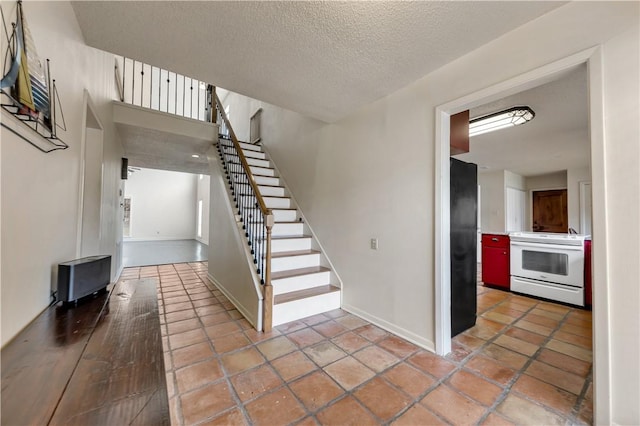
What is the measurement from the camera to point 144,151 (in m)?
4.87

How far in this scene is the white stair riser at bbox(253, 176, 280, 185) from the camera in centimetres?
443

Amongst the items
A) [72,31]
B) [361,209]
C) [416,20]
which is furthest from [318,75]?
[72,31]

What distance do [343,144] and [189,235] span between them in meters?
11.1

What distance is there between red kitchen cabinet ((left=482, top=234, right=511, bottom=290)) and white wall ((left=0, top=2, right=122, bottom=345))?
17.5ft

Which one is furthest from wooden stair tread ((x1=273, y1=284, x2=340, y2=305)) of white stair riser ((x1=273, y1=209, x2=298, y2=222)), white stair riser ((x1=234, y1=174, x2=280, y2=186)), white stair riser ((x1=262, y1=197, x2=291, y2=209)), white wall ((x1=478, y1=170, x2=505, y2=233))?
white wall ((x1=478, y1=170, x2=505, y2=233))

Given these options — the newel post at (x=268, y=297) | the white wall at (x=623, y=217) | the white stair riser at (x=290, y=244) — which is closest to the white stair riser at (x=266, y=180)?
the white stair riser at (x=290, y=244)

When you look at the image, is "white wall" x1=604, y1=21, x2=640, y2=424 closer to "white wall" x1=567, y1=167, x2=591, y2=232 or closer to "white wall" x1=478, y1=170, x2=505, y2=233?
"white wall" x1=478, y1=170, x2=505, y2=233

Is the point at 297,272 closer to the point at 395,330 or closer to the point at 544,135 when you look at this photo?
the point at 395,330

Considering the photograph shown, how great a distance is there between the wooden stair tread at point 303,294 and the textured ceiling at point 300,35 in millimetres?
2256

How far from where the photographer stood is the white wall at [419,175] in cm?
129

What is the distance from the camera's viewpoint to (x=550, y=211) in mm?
6422

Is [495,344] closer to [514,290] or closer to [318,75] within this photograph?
[514,290]

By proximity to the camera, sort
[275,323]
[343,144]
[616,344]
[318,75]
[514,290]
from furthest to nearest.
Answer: [514,290] < [343,144] < [275,323] < [318,75] < [616,344]

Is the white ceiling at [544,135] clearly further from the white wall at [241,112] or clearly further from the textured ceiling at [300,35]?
the white wall at [241,112]
